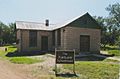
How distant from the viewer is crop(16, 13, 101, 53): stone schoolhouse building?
2520cm

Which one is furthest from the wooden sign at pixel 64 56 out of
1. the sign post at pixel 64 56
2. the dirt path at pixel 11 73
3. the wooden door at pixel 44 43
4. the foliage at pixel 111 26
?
the foliage at pixel 111 26

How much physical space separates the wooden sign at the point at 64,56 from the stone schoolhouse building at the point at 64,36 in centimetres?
1283

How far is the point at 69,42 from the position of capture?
82.1ft

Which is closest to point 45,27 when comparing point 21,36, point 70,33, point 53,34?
point 53,34

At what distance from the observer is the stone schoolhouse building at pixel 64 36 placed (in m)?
25.2

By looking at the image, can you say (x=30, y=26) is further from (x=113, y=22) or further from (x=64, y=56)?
(x=113, y=22)

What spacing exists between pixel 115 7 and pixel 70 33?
31208 millimetres

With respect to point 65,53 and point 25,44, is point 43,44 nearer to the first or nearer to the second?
point 25,44

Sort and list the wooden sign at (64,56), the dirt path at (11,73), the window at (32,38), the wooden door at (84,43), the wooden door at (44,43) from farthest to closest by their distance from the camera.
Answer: the wooden door at (44,43), the window at (32,38), the wooden door at (84,43), the wooden sign at (64,56), the dirt path at (11,73)

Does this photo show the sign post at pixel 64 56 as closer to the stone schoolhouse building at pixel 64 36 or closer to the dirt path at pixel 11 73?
the dirt path at pixel 11 73

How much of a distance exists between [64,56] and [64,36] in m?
13.1

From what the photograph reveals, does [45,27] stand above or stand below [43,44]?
above

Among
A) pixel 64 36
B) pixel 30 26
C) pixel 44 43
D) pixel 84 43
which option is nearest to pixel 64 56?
pixel 64 36

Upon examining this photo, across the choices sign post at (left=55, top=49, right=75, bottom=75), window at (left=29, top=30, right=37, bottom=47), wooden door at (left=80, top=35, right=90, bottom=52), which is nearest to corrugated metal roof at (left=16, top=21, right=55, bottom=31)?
window at (left=29, top=30, right=37, bottom=47)
